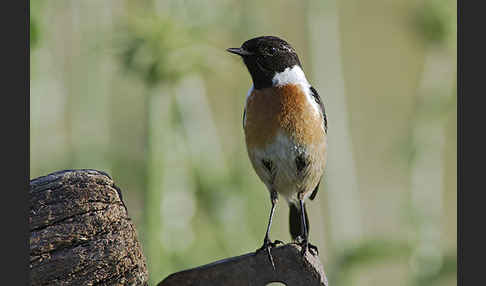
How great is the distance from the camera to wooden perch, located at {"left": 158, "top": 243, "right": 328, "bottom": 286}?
285 cm

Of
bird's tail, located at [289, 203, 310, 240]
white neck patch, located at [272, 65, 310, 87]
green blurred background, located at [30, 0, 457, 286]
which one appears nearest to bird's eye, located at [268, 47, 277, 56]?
white neck patch, located at [272, 65, 310, 87]

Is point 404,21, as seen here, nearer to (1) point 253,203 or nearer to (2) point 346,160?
(2) point 346,160

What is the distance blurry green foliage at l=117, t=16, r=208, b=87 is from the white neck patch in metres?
1.40

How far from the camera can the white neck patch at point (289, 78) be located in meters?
3.77

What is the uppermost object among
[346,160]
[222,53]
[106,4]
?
[106,4]

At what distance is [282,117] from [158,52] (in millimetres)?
1679

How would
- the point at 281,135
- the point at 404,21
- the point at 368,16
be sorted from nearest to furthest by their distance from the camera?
the point at 281,135 → the point at 404,21 → the point at 368,16

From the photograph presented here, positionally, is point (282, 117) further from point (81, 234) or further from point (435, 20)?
point (435, 20)

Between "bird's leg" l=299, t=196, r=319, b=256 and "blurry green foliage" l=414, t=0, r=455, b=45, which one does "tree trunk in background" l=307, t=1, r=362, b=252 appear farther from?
"bird's leg" l=299, t=196, r=319, b=256

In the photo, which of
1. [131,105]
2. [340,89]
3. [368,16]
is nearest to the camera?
[340,89]

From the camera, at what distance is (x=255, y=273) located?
9.42 feet

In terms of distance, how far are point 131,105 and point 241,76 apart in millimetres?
1372

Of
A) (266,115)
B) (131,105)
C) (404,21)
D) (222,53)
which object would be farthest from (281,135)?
(131,105)

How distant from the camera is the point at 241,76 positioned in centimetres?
623
